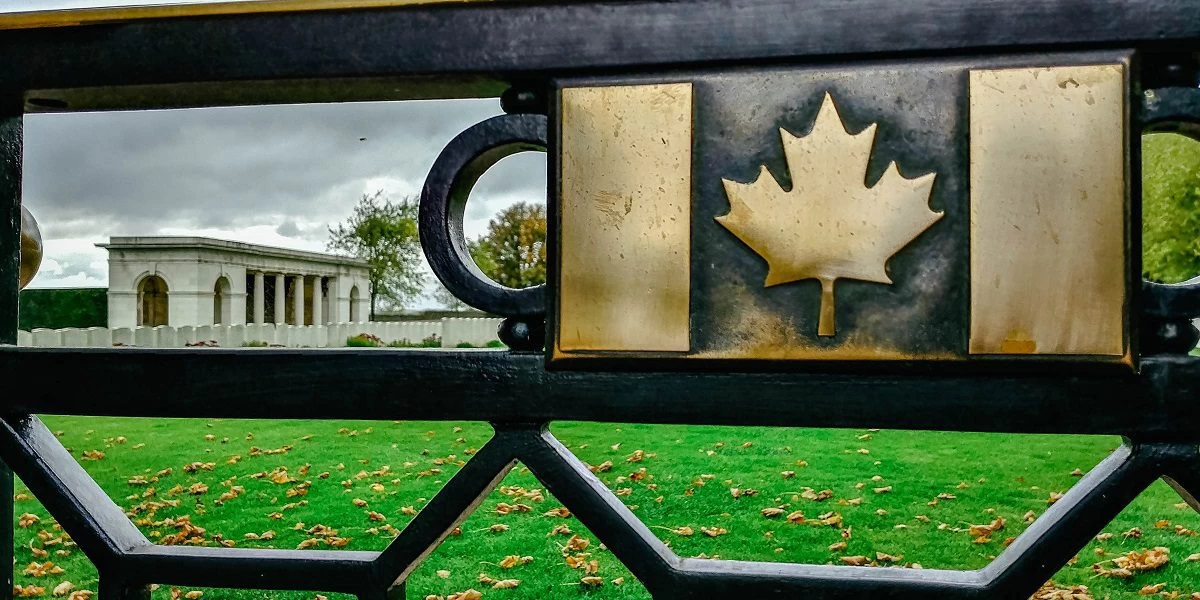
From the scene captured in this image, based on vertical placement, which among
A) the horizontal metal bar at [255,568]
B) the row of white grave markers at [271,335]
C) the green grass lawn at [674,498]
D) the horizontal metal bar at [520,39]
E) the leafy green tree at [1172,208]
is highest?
the leafy green tree at [1172,208]

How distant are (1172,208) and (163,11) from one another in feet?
48.8

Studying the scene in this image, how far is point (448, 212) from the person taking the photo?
3.42 ft

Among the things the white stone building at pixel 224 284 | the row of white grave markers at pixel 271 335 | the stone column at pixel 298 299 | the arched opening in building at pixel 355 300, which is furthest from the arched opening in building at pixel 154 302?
the row of white grave markers at pixel 271 335

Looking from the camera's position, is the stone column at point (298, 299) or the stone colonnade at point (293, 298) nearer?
the stone colonnade at point (293, 298)

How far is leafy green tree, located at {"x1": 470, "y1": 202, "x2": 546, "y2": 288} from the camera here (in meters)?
17.9

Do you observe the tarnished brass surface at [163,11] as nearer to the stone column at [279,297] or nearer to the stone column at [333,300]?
the stone column at [279,297]

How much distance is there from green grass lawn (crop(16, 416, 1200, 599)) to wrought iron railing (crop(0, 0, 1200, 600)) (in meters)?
2.31

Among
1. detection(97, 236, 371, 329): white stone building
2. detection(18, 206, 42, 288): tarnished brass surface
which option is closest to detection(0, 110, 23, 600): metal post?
detection(18, 206, 42, 288): tarnished brass surface

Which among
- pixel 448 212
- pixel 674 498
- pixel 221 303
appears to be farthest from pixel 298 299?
pixel 448 212

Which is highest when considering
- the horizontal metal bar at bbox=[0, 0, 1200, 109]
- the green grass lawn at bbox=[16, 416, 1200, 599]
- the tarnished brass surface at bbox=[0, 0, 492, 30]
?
the tarnished brass surface at bbox=[0, 0, 492, 30]

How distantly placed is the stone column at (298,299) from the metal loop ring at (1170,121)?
25287 mm

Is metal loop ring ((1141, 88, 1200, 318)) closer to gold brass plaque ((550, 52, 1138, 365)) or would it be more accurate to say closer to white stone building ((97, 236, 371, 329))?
gold brass plaque ((550, 52, 1138, 365))

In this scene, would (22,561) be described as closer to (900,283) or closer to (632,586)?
(632,586)

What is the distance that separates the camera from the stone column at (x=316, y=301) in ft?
81.3
